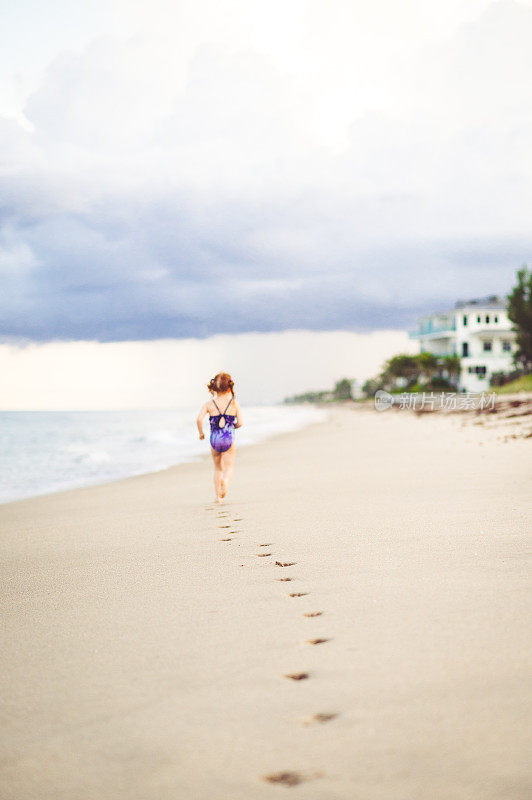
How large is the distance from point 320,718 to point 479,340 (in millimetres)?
61968

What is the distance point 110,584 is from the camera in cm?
446

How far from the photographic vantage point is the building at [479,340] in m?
59.8

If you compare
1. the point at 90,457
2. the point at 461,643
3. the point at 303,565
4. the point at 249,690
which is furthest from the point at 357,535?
the point at 90,457

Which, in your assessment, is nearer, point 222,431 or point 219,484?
point 219,484

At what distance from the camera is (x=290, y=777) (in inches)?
80.5

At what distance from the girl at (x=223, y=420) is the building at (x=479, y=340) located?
5209 centimetres

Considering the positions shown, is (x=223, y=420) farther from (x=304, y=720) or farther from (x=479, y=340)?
(x=479, y=340)

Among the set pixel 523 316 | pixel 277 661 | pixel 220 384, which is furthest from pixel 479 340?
pixel 277 661

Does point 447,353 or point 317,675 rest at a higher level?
point 447,353

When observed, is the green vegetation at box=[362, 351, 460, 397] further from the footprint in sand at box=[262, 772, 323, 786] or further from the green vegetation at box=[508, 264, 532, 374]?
the footprint in sand at box=[262, 772, 323, 786]

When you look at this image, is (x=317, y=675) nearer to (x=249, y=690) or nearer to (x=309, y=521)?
(x=249, y=690)

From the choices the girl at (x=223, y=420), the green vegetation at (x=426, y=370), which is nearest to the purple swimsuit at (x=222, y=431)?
the girl at (x=223, y=420)

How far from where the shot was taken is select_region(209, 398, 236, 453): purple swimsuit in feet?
28.7

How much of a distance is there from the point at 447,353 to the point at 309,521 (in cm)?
6176
